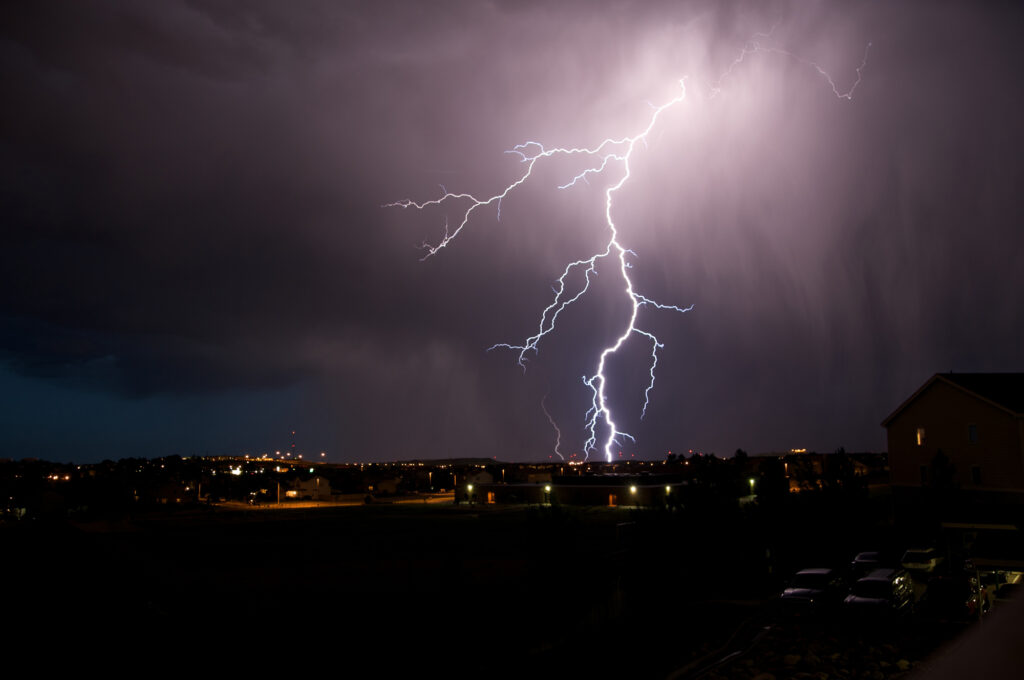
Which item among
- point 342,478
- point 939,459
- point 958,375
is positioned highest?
point 958,375

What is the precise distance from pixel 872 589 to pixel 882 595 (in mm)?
303

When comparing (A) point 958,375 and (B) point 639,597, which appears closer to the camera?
(B) point 639,597

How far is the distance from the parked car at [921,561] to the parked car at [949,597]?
2.16 ft

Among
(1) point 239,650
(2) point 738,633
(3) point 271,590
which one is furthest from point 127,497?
(2) point 738,633

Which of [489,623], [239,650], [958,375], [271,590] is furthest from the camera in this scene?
[958,375]

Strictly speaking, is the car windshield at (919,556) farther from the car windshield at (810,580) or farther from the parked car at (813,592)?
the car windshield at (810,580)

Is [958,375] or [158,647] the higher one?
[958,375]

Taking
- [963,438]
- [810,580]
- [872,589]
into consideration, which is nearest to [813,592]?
[810,580]

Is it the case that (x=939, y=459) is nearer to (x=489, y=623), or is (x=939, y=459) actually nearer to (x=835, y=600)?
(x=835, y=600)

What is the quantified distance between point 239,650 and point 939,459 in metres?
32.1

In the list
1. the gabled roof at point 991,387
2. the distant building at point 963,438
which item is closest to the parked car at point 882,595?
the distant building at point 963,438

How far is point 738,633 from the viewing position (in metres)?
16.5

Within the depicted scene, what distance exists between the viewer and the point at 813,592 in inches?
694

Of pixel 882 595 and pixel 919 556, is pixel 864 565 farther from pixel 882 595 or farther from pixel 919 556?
pixel 882 595
